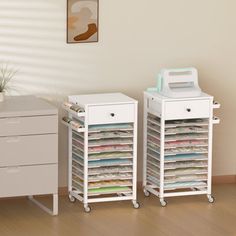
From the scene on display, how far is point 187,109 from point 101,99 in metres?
0.59

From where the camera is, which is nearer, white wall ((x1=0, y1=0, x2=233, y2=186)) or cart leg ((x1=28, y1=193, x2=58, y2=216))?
cart leg ((x1=28, y1=193, x2=58, y2=216))

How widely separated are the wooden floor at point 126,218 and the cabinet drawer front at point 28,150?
0.41 m

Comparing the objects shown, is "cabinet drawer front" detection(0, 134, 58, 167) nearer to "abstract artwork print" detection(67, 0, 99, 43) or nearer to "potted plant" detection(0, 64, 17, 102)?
"potted plant" detection(0, 64, 17, 102)

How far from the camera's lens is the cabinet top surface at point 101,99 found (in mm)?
6555

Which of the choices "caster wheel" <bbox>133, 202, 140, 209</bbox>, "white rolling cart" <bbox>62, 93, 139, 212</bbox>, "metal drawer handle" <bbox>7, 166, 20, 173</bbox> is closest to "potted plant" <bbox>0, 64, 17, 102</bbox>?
"white rolling cart" <bbox>62, 93, 139, 212</bbox>

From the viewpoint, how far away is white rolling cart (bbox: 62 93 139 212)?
6543 mm

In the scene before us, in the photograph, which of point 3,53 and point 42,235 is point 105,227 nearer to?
point 42,235

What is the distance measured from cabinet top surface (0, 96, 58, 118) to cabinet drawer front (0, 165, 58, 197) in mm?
358

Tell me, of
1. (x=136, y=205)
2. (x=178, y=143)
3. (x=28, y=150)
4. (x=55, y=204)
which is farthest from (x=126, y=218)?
(x=28, y=150)

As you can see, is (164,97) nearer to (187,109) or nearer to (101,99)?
(187,109)

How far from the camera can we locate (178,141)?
6.79 metres

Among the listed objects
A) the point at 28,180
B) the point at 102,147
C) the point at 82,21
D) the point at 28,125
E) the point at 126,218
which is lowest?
the point at 126,218

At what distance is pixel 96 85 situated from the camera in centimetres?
694

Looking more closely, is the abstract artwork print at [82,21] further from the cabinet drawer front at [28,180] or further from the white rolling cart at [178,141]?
the cabinet drawer front at [28,180]
